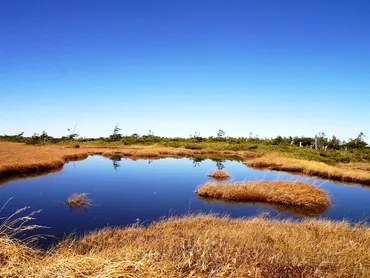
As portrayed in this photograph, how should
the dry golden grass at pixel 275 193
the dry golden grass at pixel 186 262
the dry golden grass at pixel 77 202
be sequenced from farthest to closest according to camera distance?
the dry golden grass at pixel 275 193
the dry golden grass at pixel 77 202
the dry golden grass at pixel 186 262

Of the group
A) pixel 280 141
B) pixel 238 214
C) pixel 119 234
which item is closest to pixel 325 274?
pixel 119 234

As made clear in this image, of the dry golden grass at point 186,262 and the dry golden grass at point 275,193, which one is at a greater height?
the dry golden grass at point 186,262

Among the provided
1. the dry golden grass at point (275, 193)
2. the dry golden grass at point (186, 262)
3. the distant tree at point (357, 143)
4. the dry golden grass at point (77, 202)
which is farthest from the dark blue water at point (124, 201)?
the distant tree at point (357, 143)

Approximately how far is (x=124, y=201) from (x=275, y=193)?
983 cm

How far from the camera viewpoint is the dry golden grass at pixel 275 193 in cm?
1891

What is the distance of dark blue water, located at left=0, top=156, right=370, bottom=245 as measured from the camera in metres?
14.4

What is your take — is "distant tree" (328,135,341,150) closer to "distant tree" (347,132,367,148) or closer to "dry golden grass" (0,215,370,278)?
"distant tree" (347,132,367,148)

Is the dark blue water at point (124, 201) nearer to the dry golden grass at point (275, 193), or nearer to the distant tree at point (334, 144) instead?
the dry golden grass at point (275, 193)

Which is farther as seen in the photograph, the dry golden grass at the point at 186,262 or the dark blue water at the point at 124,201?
the dark blue water at the point at 124,201

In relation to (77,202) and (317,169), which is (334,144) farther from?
(77,202)

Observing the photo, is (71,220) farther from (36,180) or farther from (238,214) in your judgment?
(36,180)

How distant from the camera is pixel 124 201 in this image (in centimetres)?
1828

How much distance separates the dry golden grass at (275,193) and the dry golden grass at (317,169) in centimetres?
1125

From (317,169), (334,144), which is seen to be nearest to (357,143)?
(334,144)
